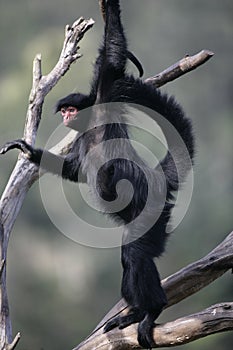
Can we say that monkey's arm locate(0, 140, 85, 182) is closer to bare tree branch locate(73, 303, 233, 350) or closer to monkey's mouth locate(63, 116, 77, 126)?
monkey's mouth locate(63, 116, 77, 126)

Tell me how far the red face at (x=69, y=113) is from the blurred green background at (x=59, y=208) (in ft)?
24.8

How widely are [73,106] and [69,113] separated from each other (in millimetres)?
66

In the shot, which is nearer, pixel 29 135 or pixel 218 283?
pixel 29 135

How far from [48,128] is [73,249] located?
2245 mm

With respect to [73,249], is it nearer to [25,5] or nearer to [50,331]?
[50,331]

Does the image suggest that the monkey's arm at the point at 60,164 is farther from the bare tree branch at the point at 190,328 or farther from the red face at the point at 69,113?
the bare tree branch at the point at 190,328

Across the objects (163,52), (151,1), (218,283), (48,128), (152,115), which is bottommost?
(152,115)

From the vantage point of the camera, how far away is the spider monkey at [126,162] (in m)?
4.47

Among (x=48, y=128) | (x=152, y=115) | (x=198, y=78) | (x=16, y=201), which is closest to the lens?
(x=152, y=115)

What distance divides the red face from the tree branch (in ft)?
4.11

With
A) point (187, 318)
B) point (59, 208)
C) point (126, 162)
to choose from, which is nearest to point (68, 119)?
point (126, 162)

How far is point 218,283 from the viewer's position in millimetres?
12859

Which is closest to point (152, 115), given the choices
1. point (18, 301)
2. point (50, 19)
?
point (18, 301)

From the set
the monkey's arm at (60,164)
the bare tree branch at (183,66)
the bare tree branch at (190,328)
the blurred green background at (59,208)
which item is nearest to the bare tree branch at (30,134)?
the monkey's arm at (60,164)
